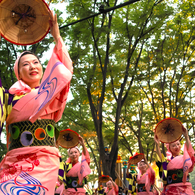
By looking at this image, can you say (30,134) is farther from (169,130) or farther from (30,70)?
(169,130)

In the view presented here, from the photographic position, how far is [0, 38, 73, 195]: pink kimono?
1947mm

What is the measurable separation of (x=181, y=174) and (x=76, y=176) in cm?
250

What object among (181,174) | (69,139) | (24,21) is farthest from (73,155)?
(24,21)

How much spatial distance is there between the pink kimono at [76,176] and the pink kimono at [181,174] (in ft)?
6.13

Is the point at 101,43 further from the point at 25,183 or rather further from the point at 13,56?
the point at 25,183

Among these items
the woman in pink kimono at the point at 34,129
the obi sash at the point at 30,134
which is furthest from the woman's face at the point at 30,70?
the obi sash at the point at 30,134

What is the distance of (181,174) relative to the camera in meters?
5.77

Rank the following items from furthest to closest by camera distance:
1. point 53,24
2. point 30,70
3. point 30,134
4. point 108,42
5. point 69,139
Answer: point 108,42 → point 69,139 → point 30,70 → point 53,24 → point 30,134

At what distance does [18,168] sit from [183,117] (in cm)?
1029

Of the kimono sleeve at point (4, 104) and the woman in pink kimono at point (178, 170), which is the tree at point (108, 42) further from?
the kimono sleeve at point (4, 104)

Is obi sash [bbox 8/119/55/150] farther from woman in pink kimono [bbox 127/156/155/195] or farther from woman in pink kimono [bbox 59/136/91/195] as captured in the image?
woman in pink kimono [bbox 127/156/155/195]

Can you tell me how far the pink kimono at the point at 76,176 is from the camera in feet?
21.3

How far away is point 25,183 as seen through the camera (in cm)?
193

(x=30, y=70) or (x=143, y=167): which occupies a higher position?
(x=30, y=70)
